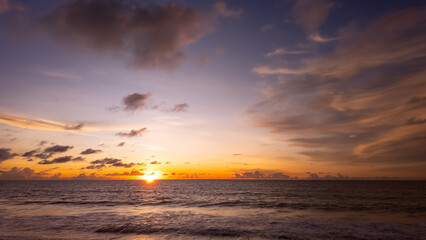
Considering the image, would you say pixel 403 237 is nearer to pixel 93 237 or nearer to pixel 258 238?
pixel 258 238

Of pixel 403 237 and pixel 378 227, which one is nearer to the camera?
pixel 403 237

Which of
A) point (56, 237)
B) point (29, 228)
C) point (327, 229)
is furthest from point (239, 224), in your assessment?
A: point (29, 228)

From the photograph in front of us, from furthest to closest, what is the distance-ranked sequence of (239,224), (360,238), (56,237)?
1. (239,224)
2. (360,238)
3. (56,237)

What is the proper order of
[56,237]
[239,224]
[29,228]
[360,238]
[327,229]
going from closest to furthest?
[56,237] → [360,238] → [29,228] → [327,229] → [239,224]

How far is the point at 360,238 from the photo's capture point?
22516mm

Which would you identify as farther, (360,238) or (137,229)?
(137,229)

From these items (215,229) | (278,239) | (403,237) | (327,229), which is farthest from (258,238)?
(403,237)

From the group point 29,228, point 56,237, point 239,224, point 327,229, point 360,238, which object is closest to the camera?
point 56,237

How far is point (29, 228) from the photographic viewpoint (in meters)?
24.4

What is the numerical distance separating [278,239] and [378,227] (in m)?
14.5

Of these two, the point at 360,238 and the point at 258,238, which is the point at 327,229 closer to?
the point at 360,238

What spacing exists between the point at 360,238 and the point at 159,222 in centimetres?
2175

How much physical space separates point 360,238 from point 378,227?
7.10 meters

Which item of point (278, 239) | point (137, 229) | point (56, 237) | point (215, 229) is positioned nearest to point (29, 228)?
point (56, 237)
